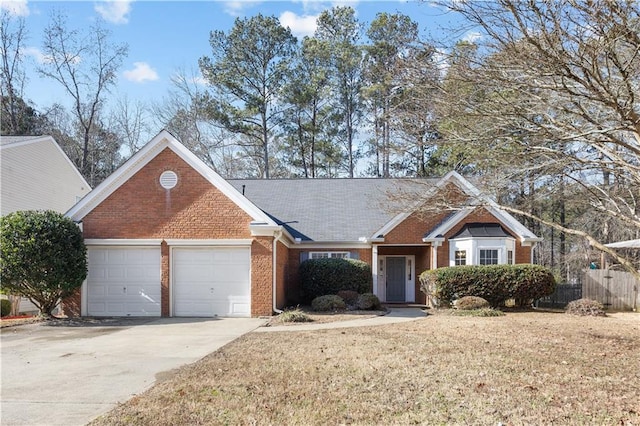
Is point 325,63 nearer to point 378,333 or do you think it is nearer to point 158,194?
point 158,194

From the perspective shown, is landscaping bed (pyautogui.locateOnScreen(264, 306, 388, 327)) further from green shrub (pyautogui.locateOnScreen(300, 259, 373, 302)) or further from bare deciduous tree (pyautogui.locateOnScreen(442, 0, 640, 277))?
bare deciduous tree (pyautogui.locateOnScreen(442, 0, 640, 277))

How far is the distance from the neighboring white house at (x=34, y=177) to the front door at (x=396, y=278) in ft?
50.7

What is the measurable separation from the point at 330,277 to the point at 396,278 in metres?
5.38

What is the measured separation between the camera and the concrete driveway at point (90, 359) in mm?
6191

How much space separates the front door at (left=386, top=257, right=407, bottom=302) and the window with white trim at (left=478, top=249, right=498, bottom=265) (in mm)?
4513

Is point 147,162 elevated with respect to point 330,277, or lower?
elevated

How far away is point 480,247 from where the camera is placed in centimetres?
1884

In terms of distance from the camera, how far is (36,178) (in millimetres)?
22328

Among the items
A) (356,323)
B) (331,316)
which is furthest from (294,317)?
(356,323)

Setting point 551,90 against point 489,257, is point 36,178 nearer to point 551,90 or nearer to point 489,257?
point 489,257

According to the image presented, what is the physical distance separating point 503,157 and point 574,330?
17.9ft

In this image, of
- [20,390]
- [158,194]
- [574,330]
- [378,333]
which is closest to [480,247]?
[574,330]

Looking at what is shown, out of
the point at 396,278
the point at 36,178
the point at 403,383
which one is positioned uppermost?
the point at 36,178

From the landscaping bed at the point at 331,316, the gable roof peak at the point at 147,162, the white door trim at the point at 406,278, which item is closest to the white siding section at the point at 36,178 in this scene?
the gable roof peak at the point at 147,162
